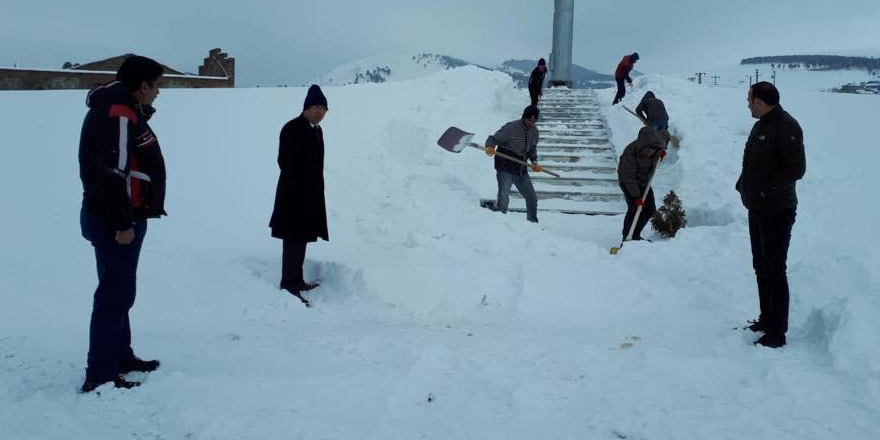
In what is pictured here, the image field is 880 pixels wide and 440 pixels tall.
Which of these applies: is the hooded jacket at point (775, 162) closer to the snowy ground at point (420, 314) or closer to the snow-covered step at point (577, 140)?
the snowy ground at point (420, 314)

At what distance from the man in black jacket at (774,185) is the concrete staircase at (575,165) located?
4.89 metres

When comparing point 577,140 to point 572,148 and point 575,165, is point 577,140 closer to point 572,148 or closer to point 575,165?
point 572,148

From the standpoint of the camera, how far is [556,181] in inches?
376

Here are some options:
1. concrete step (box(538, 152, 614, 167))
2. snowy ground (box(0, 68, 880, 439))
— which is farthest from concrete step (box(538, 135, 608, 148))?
snowy ground (box(0, 68, 880, 439))

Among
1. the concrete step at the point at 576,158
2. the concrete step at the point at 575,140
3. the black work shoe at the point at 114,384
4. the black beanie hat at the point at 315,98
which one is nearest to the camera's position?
the black work shoe at the point at 114,384

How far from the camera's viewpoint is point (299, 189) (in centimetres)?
455

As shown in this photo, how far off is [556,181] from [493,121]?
3.38 metres

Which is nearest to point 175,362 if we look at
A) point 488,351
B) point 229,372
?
point 229,372

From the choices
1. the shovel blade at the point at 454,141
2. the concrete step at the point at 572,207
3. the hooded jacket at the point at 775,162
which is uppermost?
the shovel blade at the point at 454,141

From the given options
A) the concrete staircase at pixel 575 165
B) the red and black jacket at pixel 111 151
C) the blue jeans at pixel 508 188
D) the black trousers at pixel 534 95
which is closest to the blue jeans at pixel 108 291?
the red and black jacket at pixel 111 151

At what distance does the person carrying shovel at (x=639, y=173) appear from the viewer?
663cm

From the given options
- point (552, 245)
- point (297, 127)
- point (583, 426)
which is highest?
point (297, 127)

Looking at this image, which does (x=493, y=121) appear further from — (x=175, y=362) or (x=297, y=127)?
(x=175, y=362)

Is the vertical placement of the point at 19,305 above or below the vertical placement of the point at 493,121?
below
